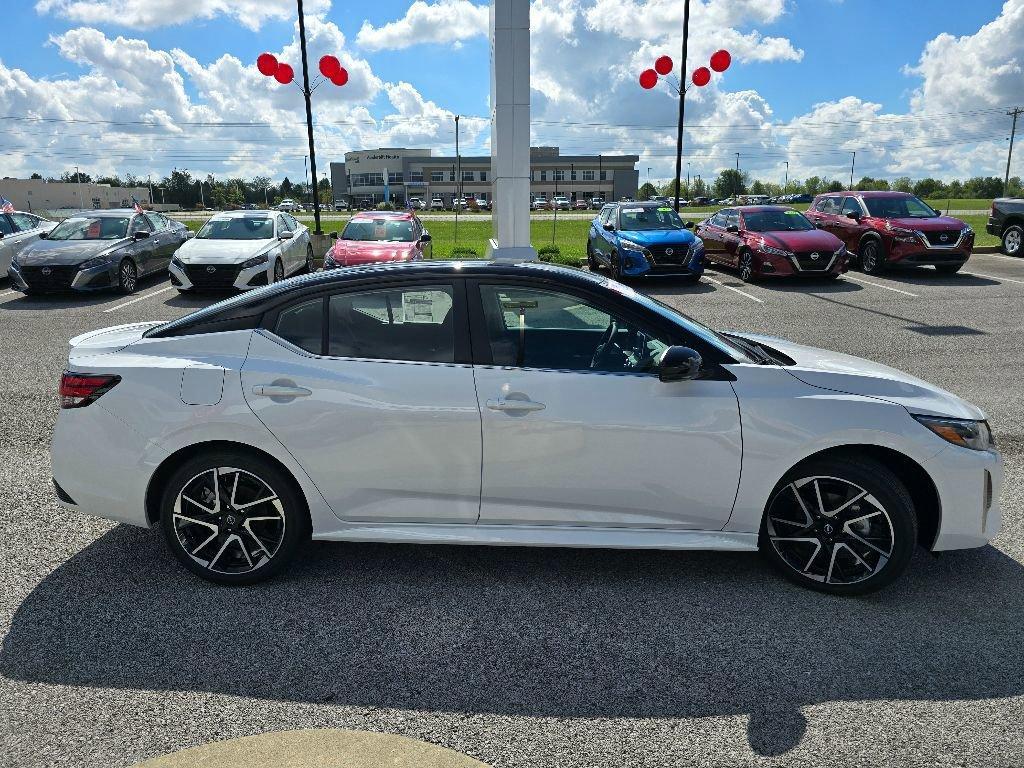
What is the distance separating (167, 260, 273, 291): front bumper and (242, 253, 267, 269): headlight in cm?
4

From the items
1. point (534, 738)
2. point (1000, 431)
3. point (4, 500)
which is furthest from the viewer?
point (1000, 431)

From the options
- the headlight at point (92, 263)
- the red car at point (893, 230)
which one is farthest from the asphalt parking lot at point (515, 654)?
the red car at point (893, 230)

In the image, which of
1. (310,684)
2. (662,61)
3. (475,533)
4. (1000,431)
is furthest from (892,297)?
(310,684)

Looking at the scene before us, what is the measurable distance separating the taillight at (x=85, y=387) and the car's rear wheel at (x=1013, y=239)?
21.7m

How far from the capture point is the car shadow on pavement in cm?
290

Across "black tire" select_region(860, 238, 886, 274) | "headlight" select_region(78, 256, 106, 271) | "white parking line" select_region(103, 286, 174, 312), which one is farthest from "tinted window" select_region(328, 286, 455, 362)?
"black tire" select_region(860, 238, 886, 274)

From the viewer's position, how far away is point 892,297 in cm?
1370

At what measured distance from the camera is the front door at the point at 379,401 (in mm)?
3459

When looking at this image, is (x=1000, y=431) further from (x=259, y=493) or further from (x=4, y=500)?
(x=4, y=500)

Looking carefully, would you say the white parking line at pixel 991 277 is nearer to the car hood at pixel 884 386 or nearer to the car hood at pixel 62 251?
the car hood at pixel 884 386

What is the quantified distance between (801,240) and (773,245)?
66 cm

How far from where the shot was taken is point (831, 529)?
3.52 metres

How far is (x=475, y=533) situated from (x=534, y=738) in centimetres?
109

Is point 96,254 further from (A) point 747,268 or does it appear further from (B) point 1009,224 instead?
(B) point 1009,224
